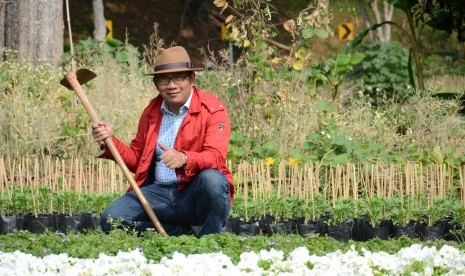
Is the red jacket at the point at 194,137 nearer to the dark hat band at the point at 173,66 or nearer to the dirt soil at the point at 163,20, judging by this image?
the dark hat band at the point at 173,66

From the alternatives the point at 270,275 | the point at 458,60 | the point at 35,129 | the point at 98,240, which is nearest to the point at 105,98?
the point at 35,129

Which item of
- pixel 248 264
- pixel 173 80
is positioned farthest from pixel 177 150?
pixel 248 264

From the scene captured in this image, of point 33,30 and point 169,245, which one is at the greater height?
point 33,30

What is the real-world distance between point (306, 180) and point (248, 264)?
3046 mm

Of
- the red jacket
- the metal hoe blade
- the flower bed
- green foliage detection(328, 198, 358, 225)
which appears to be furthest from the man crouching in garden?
the flower bed

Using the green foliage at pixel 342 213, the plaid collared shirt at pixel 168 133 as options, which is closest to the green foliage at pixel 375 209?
the green foliage at pixel 342 213

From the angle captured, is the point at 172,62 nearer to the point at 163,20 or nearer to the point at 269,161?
the point at 269,161

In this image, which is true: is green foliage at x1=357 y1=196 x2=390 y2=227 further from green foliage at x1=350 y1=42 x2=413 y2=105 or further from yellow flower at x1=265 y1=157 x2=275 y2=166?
green foliage at x1=350 y1=42 x2=413 y2=105

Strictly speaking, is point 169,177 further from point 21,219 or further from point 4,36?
point 4,36

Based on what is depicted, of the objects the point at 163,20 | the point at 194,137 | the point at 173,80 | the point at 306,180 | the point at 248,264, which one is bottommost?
the point at 248,264

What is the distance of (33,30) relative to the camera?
1331 cm

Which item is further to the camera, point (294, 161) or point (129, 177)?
point (294, 161)

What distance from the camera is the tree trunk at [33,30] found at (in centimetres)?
1330

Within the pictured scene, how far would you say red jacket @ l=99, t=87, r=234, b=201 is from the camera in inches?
268
